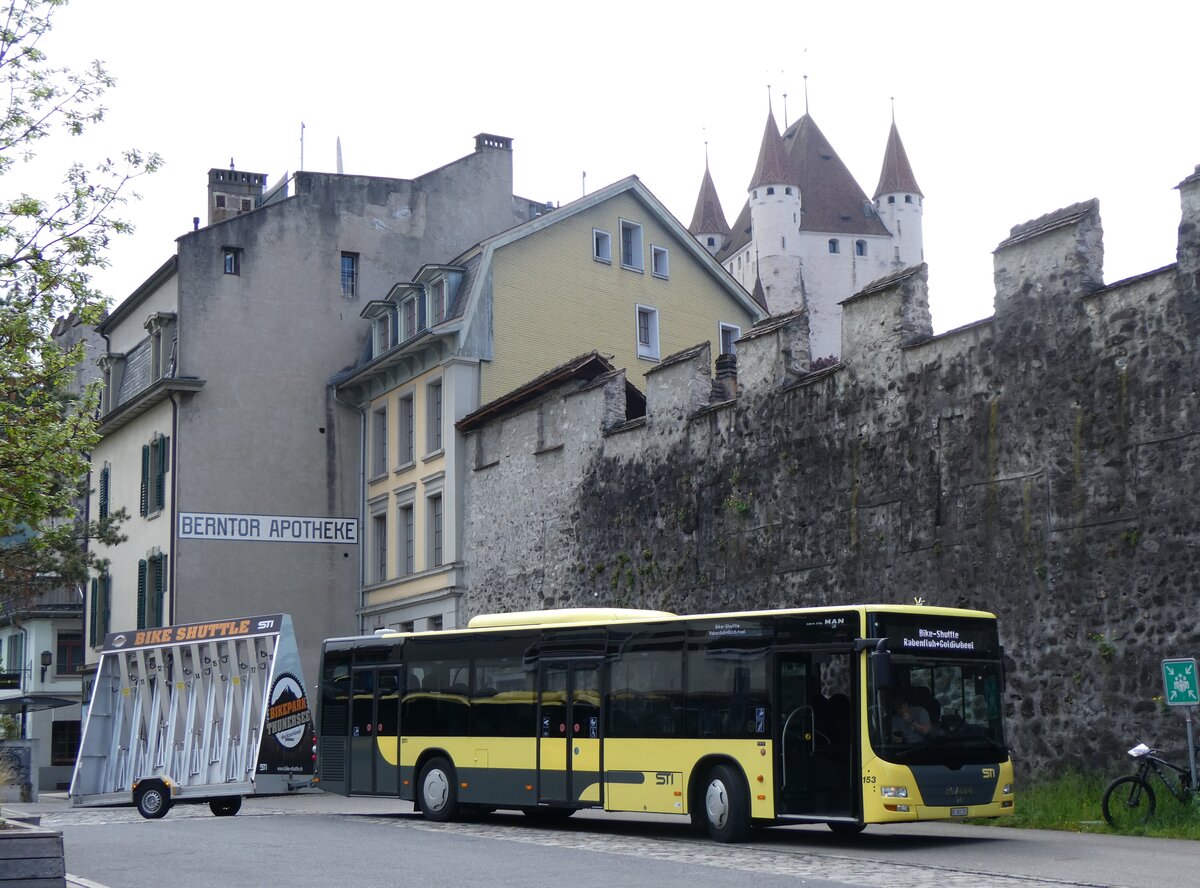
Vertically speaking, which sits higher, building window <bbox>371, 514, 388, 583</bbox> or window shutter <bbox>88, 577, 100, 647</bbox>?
building window <bbox>371, 514, 388, 583</bbox>

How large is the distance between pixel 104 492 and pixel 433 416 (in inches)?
561

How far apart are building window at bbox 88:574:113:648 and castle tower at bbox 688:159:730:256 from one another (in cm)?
8815

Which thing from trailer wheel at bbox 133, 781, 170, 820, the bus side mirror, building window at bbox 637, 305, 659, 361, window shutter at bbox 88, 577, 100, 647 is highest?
building window at bbox 637, 305, 659, 361

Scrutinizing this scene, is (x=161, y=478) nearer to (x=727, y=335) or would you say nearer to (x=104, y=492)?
(x=104, y=492)

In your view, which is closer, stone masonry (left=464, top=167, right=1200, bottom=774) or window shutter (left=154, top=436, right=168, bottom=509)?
stone masonry (left=464, top=167, right=1200, bottom=774)

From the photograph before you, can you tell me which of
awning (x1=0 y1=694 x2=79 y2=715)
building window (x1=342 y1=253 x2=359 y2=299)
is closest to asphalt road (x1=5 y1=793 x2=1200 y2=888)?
awning (x1=0 y1=694 x2=79 y2=715)

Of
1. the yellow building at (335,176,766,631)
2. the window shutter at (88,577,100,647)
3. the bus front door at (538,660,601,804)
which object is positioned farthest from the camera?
the window shutter at (88,577,100,647)

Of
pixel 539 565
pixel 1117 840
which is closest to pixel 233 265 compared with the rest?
pixel 539 565

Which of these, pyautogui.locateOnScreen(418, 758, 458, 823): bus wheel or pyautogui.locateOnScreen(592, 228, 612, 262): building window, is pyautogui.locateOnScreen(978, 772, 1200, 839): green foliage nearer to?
pyautogui.locateOnScreen(418, 758, 458, 823): bus wheel

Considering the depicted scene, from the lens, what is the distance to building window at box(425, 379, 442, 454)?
35.5m

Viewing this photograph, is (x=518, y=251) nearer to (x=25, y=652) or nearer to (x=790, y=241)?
(x=25, y=652)

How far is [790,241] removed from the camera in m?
116

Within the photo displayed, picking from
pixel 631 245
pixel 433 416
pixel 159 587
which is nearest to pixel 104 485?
pixel 159 587

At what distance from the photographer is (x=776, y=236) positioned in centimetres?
11600
